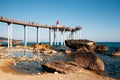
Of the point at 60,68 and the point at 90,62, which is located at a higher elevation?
the point at 90,62

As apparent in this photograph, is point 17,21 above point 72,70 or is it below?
above

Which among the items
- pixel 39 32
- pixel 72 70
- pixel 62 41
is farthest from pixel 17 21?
pixel 72 70

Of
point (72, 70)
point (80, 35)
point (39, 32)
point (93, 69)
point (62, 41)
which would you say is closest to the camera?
point (72, 70)

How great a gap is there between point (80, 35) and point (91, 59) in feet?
273

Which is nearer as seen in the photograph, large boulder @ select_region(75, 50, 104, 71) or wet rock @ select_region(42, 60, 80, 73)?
wet rock @ select_region(42, 60, 80, 73)

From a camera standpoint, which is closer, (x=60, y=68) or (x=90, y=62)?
(x=60, y=68)

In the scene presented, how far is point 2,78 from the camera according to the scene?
682 inches

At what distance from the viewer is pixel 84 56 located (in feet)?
88.7

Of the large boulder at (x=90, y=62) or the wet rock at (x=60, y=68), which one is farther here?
the large boulder at (x=90, y=62)

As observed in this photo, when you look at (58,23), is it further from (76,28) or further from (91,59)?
(91,59)

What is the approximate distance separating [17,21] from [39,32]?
18.2 m

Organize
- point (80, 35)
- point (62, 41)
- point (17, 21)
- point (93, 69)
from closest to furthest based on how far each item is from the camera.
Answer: point (93, 69), point (17, 21), point (62, 41), point (80, 35)

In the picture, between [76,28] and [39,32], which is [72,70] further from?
[76,28]

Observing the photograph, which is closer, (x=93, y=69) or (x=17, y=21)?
(x=93, y=69)
